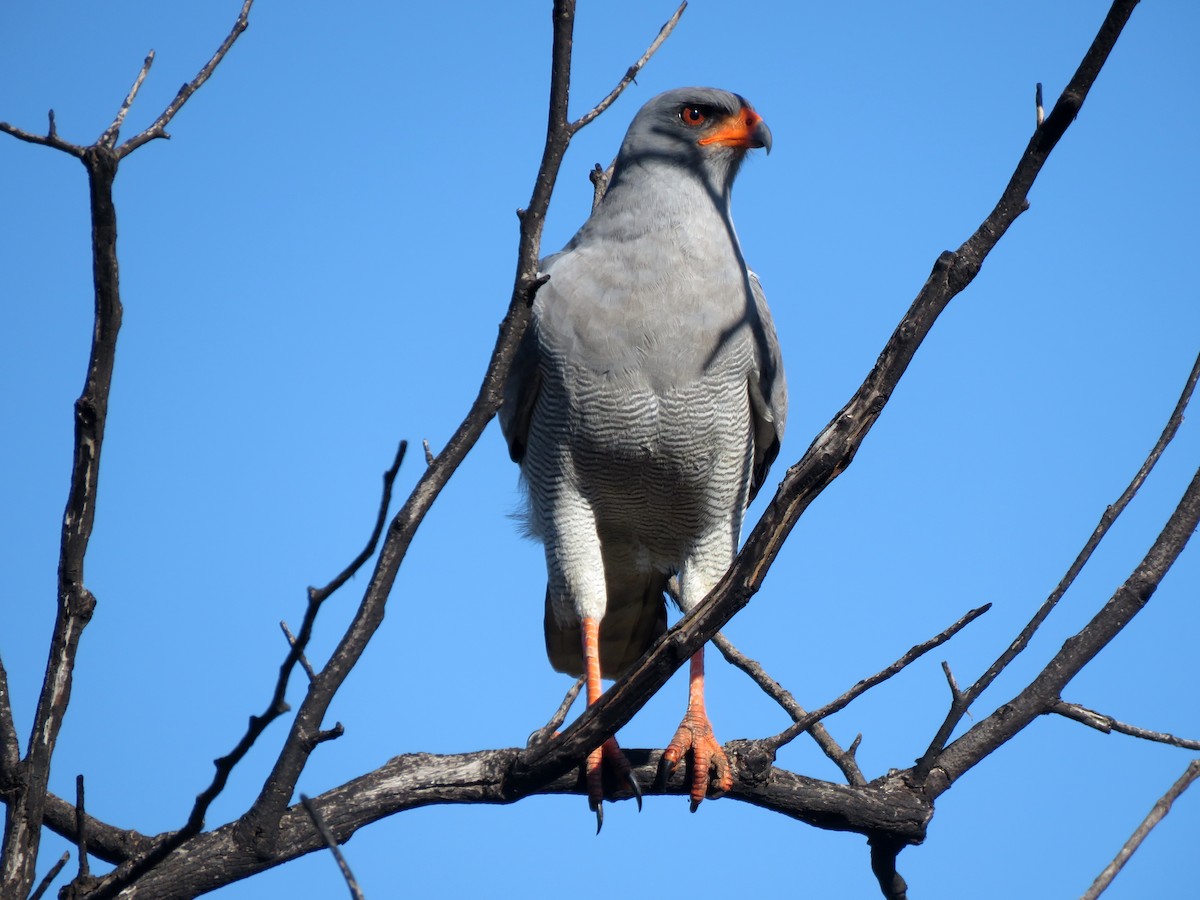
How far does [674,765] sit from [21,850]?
8.90ft

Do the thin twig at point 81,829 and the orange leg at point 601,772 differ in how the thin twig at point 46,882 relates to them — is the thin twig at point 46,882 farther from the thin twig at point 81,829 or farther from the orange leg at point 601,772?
the orange leg at point 601,772

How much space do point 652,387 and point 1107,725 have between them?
90.7 inches

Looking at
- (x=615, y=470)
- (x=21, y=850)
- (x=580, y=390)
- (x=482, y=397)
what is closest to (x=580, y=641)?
(x=615, y=470)

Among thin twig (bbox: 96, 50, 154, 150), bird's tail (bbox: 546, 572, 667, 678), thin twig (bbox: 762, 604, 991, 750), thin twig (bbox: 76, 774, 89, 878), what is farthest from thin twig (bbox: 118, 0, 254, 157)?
bird's tail (bbox: 546, 572, 667, 678)

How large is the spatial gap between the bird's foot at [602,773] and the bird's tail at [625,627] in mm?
1433

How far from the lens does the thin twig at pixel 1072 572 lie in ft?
13.3

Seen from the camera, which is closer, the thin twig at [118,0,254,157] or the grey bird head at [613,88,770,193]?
the thin twig at [118,0,254,157]

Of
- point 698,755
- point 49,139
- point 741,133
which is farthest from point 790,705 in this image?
point 49,139

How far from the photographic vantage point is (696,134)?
6.05 metres

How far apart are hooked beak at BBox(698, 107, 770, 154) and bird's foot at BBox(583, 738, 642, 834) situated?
2898 millimetres

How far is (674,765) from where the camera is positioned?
16.7 ft

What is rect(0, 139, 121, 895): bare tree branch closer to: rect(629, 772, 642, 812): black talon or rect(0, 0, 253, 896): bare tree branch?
rect(0, 0, 253, 896): bare tree branch

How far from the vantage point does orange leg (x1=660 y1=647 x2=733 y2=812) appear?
4.95 metres

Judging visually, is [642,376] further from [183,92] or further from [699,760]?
[183,92]
